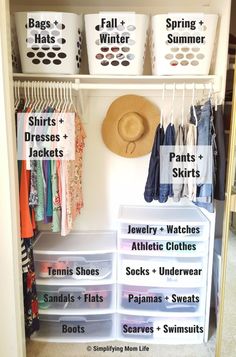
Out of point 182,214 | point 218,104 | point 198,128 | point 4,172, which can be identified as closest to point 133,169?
point 182,214

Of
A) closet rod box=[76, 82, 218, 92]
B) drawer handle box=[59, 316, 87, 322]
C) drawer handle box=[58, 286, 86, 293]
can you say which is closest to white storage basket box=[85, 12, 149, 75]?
closet rod box=[76, 82, 218, 92]

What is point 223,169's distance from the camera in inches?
59.8

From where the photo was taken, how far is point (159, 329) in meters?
1.81

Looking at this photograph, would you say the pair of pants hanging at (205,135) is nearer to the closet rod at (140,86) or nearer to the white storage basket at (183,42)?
the closet rod at (140,86)

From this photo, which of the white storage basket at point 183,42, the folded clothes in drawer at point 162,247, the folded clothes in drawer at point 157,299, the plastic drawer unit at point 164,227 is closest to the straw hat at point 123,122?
the white storage basket at point 183,42

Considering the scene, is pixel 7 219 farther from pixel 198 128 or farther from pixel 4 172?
pixel 198 128

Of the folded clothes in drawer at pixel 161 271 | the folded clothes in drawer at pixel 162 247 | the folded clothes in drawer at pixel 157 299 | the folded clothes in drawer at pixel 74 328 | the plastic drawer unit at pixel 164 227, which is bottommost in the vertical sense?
the folded clothes in drawer at pixel 74 328

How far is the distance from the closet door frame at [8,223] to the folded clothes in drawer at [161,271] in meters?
0.62

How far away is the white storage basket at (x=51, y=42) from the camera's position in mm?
1479

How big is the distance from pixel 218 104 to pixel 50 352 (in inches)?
68.5

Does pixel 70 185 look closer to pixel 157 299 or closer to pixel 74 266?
pixel 74 266

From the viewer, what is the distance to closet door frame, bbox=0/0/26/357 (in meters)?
1.26

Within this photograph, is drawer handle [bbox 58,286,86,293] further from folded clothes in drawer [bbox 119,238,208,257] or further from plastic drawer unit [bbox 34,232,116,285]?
folded clothes in drawer [bbox 119,238,208,257]

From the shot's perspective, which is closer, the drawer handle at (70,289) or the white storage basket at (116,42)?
the white storage basket at (116,42)
